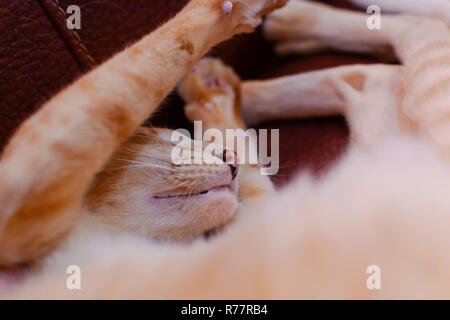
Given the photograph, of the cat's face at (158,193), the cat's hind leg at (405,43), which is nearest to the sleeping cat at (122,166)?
the cat's face at (158,193)

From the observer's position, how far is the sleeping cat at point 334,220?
0.62 metres

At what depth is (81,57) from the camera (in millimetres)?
870

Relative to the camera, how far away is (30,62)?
2.66ft

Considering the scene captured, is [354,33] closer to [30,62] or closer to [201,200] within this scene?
[201,200]

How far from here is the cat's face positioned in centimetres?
74

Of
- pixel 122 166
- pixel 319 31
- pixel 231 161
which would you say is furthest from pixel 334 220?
pixel 319 31

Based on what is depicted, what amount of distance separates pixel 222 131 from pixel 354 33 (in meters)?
0.43

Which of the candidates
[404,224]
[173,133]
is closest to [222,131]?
[173,133]

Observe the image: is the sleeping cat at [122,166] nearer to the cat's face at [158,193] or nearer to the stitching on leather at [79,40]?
the cat's face at [158,193]

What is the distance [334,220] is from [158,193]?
0.29 m

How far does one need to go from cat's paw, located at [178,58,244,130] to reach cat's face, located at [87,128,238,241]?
23cm

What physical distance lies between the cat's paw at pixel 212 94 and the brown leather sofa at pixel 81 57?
4 cm

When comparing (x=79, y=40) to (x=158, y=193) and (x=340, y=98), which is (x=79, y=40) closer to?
(x=158, y=193)

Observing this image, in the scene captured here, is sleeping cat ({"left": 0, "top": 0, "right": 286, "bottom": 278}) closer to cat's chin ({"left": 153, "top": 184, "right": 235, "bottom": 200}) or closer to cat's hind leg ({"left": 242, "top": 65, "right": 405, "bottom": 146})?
cat's chin ({"left": 153, "top": 184, "right": 235, "bottom": 200})
